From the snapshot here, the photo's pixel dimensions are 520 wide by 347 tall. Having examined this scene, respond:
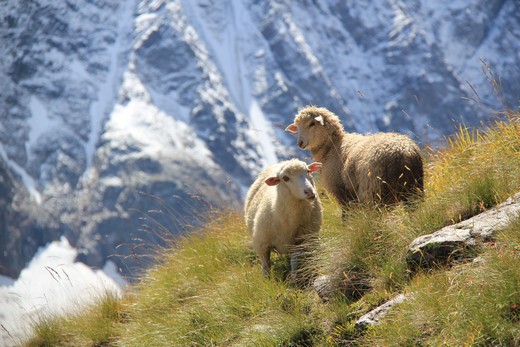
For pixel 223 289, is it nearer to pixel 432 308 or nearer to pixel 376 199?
pixel 376 199

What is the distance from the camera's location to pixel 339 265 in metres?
6.88

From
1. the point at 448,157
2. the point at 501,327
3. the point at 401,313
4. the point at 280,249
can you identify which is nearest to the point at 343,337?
the point at 401,313

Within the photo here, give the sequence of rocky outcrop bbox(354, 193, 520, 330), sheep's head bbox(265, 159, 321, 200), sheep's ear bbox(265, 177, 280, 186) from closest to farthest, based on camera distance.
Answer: rocky outcrop bbox(354, 193, 520, 330), sheep's head bbox(265, 159, 321, 200), sheep's ear bbox(265, 177, 280, 186)

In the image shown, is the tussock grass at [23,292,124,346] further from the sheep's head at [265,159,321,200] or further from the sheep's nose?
the sheep's nose

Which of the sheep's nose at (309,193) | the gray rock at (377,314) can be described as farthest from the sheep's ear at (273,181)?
the gray rock at (377,314)

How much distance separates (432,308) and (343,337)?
1.07 metres

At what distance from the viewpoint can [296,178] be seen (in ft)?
26.9

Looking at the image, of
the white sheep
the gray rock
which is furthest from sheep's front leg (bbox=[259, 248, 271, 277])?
the gray rock

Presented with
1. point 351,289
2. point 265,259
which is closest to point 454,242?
point 351,289

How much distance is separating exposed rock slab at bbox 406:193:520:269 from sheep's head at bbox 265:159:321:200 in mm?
1871

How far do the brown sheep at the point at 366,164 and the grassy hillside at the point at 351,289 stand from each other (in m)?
0.27

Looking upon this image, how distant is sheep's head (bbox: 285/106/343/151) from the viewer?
31.4ft

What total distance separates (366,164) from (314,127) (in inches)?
78.8

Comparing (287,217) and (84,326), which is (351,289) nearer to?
(287,217)
